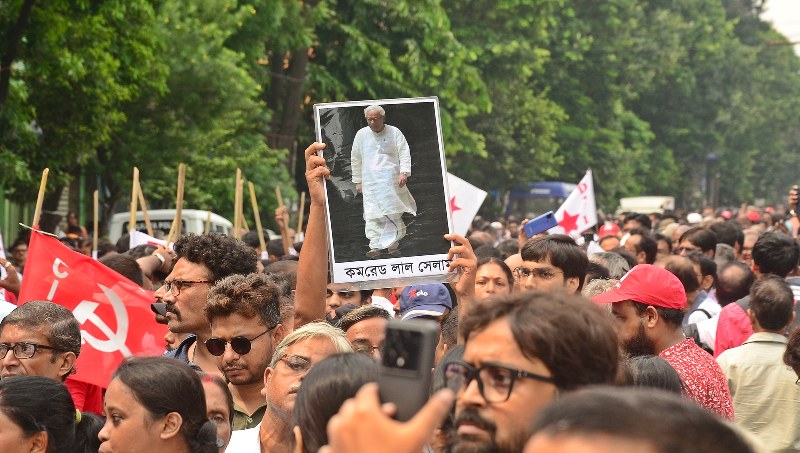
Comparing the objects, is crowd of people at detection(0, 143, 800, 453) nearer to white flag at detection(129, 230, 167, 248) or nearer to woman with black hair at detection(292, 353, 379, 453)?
woman with black hair at detection(292, 353, 379, 453)

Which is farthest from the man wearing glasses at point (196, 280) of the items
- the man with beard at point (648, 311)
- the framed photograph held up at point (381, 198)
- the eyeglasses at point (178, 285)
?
the man with beard at point (648, 311)

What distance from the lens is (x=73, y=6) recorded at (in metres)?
16.9

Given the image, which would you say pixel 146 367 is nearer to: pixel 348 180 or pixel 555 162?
pixel 348 180

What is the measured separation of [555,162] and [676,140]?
20.1 meters

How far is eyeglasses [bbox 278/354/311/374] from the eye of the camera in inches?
178

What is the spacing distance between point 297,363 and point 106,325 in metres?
2.84

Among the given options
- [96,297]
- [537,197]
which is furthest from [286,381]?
[537,197]

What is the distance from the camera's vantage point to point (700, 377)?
5.09 meters

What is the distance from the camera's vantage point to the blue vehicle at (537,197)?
145 feet

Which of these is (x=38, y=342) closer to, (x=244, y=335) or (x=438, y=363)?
(x=244, y=335)

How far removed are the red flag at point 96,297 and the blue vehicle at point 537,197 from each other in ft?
120

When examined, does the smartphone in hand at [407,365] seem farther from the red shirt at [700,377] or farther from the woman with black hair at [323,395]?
the red shirt at [700,377]

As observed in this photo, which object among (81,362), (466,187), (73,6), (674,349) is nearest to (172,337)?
(81,362)

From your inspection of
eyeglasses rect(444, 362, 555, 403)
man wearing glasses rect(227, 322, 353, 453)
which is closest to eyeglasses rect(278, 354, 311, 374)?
man wearing glasses rect(227, 322, 353, 453)
